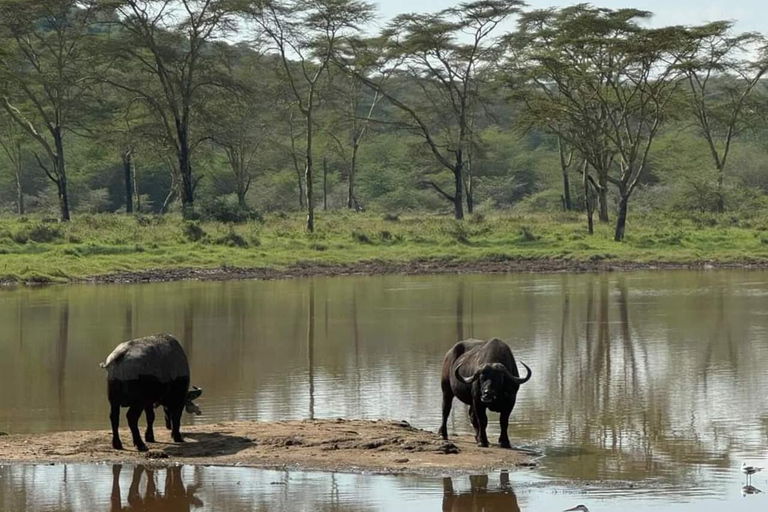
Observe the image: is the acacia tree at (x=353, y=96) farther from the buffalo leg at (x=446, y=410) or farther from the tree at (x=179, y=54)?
the buffalo leg at (x=446, y=410)

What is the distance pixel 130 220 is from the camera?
36.5m

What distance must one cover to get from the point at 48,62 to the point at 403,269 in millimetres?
17537

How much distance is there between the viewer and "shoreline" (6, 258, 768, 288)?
27266 mm

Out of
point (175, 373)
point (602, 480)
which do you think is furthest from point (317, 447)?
point (602, 480)

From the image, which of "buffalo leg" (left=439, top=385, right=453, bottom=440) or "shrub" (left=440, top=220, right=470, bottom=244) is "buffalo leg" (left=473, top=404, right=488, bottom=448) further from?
"shrub" (left=440, top=220, right=470, bottom=244)

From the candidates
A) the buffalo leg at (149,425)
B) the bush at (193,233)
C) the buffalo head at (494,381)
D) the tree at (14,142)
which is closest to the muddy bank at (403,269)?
the bush at (193,233)

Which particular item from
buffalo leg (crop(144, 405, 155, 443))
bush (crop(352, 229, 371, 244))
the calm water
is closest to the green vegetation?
bush (crop(352, 229, 371, 244))

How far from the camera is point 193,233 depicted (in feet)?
104

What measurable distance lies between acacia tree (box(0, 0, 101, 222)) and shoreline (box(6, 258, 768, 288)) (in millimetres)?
8948

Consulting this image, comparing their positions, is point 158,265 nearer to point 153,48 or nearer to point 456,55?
point 153,48

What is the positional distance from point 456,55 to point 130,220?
12.5 m

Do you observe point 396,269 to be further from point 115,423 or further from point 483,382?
point 115,423

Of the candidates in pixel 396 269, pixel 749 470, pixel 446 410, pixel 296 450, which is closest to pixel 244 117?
pixel 396 269

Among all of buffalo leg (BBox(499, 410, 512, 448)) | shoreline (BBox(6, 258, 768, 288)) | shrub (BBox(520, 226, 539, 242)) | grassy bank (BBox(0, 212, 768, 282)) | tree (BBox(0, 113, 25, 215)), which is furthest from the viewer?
tree (BBox(0, 113, 25, 215))
